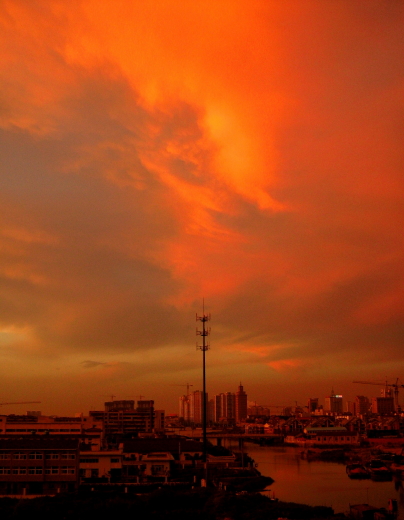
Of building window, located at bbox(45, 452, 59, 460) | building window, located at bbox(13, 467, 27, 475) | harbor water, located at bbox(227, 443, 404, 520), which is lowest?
harbor water, located at bbox(227, 443, 404, 520)

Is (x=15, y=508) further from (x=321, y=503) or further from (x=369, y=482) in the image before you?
(x=369, y=482)

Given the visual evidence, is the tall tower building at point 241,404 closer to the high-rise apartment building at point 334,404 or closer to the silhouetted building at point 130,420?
the high-rise apartment building at point 334,404

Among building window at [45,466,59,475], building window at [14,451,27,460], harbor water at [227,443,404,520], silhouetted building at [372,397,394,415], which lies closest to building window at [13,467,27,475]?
building window at [14,451,27,460]

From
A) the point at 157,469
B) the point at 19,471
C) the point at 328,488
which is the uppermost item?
the point at 19,471

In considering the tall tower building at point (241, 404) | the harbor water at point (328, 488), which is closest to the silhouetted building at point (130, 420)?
the harbor water at point (328, 488)

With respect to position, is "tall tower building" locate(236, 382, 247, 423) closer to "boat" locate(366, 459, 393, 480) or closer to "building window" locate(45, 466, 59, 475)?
"boat" locate(366, 459, 393, 480)

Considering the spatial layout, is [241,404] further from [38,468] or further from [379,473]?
[38,468]

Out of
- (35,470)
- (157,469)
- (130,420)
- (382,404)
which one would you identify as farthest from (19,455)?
(382,404)

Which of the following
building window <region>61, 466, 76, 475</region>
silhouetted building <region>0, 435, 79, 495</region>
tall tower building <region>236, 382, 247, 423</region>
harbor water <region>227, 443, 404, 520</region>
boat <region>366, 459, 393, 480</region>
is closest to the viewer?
silhouetted building <region>0, 435, 79, 495</region>
